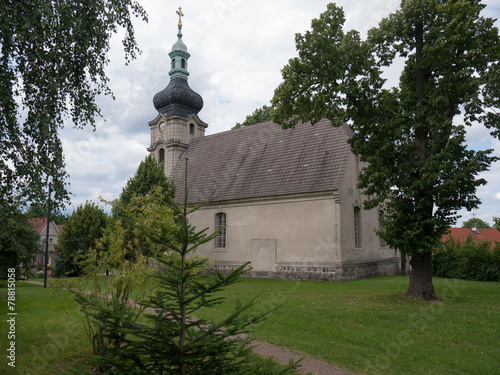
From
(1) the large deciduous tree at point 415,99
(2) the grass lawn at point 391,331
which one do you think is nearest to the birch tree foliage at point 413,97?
(1) the large deciduous tree at point 415,99

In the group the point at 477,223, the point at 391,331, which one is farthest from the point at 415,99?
the point at 477,223

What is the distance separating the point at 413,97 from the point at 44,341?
14288 mm

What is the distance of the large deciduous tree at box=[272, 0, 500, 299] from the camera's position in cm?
1309

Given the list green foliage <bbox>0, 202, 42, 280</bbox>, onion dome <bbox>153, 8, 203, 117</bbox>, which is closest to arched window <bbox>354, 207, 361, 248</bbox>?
green foliage <bbox>0, 202, 42, 280</bbox>

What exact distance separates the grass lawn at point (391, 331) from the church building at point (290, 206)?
691cm

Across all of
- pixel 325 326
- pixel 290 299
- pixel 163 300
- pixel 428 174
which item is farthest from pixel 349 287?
pixel 163 300

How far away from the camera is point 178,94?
114 ft

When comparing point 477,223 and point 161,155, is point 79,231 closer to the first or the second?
point 161,155

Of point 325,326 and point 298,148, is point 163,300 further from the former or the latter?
point 298,148

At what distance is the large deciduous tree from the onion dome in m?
21.1

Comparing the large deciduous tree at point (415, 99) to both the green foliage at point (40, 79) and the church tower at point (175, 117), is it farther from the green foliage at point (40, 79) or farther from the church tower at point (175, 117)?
the church tower at point (175, 117)

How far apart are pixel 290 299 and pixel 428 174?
6709mm

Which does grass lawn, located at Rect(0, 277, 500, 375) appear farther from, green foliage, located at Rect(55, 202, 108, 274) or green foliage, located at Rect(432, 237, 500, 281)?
green foliage, located at Rect(55, 202, 108, 274)

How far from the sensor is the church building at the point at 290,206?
21719 mm
